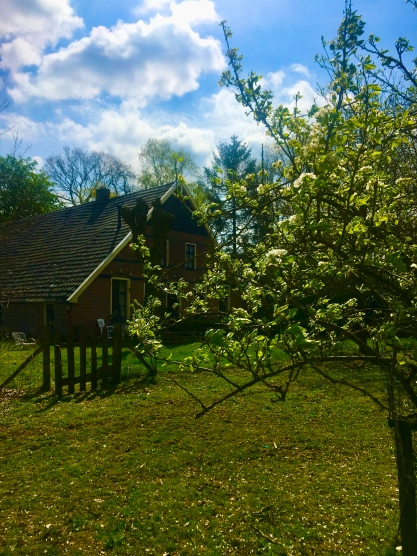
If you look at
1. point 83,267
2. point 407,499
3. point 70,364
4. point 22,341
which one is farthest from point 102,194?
point 407,499

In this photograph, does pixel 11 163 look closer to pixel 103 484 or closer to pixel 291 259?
pixel 103 484

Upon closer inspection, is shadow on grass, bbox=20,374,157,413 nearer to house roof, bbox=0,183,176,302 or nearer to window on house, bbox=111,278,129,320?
house roof, bbox=0,183,176,302

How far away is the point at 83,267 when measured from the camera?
20.5 meters

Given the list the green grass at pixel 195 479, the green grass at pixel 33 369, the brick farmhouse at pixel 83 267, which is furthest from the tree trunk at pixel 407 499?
the brick farmhouse at pixel 83 267

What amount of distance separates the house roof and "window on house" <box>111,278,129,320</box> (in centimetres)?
183

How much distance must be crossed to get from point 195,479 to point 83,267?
1618 cm

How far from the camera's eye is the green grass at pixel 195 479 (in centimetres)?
429

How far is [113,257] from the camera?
20.8 metres

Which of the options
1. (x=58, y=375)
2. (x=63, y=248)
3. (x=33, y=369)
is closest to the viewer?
(x=58, y=375)

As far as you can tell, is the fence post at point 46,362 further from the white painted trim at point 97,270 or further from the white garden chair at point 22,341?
the white painted trim at point 97,270

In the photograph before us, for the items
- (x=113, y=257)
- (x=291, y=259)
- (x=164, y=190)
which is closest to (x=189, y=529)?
(x=291, y=259)

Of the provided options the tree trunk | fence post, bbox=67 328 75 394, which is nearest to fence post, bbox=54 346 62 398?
fence post, bbox=67 328 75 394

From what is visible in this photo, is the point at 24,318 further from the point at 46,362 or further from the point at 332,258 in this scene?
the point at 332,258

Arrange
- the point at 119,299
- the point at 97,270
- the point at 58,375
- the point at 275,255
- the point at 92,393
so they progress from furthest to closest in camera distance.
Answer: the point at 119,299
the point at 97,270
the point at 92,393
the point at 58,375
the point at 275,255
